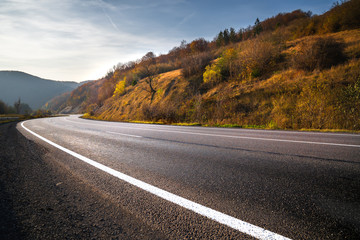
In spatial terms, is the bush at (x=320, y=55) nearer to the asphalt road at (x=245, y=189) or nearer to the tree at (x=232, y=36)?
the asphalt road at (x=245, y=189)

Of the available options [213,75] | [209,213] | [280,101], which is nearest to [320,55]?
[280,101]

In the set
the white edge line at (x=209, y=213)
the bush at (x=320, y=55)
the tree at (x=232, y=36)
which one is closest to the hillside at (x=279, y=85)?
the bush at (x=320, y=55)

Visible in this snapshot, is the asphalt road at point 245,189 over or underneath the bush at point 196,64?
underneath

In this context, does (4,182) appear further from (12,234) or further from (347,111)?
(347,111)

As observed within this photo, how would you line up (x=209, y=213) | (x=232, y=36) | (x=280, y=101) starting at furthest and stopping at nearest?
(x=232, y=36)
(x=280, y=101)
(x=209, y=213)

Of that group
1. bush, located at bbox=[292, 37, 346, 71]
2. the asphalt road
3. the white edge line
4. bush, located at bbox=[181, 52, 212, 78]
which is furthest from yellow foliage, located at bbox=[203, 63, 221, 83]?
the white edge line

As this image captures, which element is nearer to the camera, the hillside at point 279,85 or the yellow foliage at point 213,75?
the hillside at point 279,85

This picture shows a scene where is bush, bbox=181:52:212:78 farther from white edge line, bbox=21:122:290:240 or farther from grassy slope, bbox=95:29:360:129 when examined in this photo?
white edge line, bbox=21:122:290:240

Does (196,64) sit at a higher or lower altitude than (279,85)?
higher

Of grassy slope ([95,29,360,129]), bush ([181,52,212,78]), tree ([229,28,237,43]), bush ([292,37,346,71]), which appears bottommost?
grassy slope ([95,29,360,129])

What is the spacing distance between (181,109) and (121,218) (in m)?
19.3

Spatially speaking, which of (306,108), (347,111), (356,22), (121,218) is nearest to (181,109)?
(306,108)

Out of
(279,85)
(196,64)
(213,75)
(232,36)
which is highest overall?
(232,36)

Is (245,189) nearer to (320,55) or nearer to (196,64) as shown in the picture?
(320,55)
